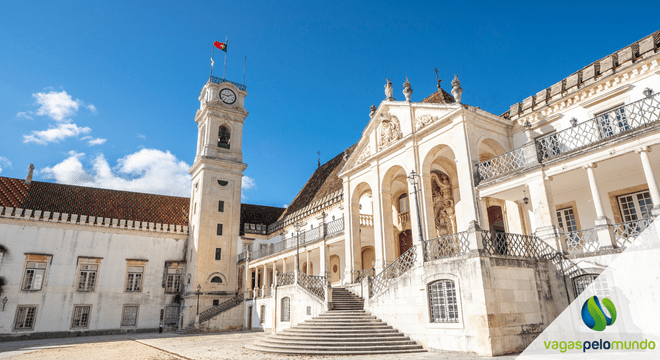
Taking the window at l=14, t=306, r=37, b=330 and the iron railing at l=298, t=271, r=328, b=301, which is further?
the window at l=14, t=306, r=37, b=330

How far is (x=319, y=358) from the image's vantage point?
11.4 metres

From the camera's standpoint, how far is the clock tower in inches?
1294

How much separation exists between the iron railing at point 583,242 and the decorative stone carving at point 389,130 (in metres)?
8.62

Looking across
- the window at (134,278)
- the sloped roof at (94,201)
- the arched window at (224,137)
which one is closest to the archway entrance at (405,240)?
the arched window at (224,137)

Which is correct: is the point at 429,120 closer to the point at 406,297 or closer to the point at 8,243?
the point at 406,297

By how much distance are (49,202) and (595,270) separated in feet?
122

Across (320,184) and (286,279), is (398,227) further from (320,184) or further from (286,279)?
(320,184)

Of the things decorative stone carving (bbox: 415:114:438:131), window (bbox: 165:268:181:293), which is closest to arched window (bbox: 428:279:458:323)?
decorative stone carving (bbox: 415:114:438:131)

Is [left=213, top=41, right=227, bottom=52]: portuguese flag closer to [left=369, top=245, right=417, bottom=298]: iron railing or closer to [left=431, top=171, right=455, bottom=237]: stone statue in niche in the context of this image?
[left=431, top=171, right=455, bottom=237]: stone statue in niche

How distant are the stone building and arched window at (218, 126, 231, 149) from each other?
0.60ft

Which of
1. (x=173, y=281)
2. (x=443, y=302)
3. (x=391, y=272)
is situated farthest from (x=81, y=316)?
(x=443, y=302)

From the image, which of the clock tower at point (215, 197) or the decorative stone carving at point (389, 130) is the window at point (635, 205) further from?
the clock tower at point (215, 197)

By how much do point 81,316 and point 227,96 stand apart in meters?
22.1

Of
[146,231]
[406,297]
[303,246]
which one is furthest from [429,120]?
[146,231]
